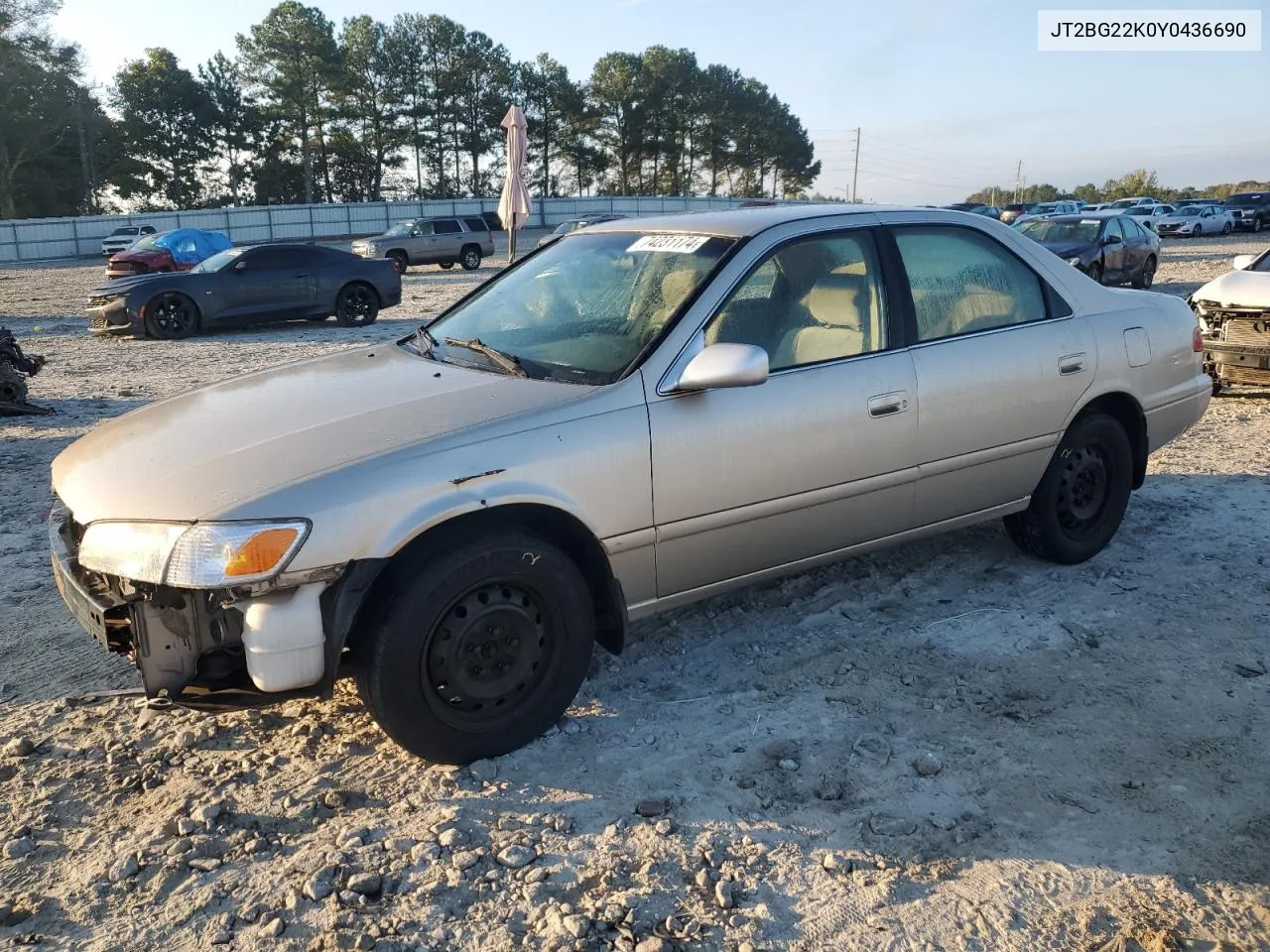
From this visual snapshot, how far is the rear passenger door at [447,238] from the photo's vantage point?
93.1ft

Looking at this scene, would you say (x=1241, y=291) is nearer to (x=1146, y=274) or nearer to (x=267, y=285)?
(x=1146, y=274)

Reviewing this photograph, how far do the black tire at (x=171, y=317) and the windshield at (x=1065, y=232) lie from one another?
13088mm

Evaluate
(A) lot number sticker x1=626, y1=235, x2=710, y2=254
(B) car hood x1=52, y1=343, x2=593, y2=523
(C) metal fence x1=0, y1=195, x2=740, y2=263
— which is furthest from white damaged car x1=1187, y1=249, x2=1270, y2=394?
(C) metal fence x1=0, y1=195, x2=740, y2=263

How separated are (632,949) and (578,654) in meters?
1.06

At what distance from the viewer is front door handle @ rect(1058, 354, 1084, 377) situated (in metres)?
4.36

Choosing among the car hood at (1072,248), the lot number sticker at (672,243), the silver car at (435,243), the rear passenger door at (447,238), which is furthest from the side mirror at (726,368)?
the rear passenger door at (447,238)

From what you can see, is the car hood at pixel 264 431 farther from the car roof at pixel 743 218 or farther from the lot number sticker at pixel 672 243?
the car roof at pixel 743 218

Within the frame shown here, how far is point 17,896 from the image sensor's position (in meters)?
2.58

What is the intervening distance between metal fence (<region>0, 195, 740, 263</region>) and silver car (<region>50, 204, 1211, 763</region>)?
31867 millimetres

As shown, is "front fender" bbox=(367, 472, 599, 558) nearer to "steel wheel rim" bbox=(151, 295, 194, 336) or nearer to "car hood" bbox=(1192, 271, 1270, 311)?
"car hood" bbox=(1192, 271, 1270, 311)

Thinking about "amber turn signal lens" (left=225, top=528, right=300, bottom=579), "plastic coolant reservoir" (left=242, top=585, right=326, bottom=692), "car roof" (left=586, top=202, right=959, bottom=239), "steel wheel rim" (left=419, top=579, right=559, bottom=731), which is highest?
"car roof" (left=586, top=202, right=959, bottom=239)

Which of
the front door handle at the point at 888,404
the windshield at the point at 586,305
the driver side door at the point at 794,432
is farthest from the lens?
the front door handle at the point at 888,404

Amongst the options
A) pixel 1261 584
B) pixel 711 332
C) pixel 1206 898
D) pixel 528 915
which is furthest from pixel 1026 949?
pixel 1261 584

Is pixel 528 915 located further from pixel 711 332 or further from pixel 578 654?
pixel 711 332
